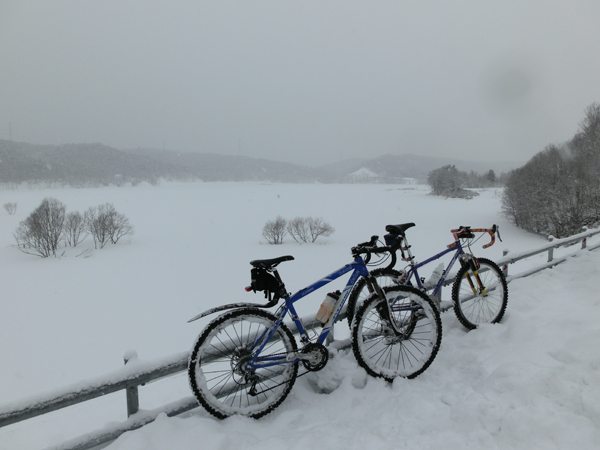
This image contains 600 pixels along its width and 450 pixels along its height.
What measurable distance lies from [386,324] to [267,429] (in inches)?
57.4

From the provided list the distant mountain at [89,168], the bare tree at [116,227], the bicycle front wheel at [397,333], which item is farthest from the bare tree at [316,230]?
the distant mountain at [89,168]

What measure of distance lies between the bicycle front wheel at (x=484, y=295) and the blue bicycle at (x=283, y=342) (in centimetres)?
105

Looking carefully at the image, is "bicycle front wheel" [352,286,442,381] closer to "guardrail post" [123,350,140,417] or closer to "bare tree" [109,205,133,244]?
"guardrail post" [123,350,140,417]

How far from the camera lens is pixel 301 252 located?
21.2m

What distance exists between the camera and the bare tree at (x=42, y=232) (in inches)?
764

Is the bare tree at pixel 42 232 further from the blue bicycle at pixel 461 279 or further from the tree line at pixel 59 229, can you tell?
the blue bicycle at pixel 461 279

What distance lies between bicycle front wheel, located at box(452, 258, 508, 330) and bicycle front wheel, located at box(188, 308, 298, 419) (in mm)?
2453

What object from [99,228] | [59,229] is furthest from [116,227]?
[59,229]

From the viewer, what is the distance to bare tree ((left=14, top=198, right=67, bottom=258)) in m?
19.4

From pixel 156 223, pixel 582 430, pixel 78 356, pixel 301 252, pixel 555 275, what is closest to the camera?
pixel 582 430

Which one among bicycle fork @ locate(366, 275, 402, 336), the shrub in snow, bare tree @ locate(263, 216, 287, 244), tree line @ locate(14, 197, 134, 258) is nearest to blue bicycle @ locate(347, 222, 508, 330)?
bicycle fork @ locate(366, 275, 402, 336)

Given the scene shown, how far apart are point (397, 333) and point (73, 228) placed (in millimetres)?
24403

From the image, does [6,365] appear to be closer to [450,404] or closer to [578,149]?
[450,404]

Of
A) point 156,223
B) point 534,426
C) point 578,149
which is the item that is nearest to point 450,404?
point 534,426
